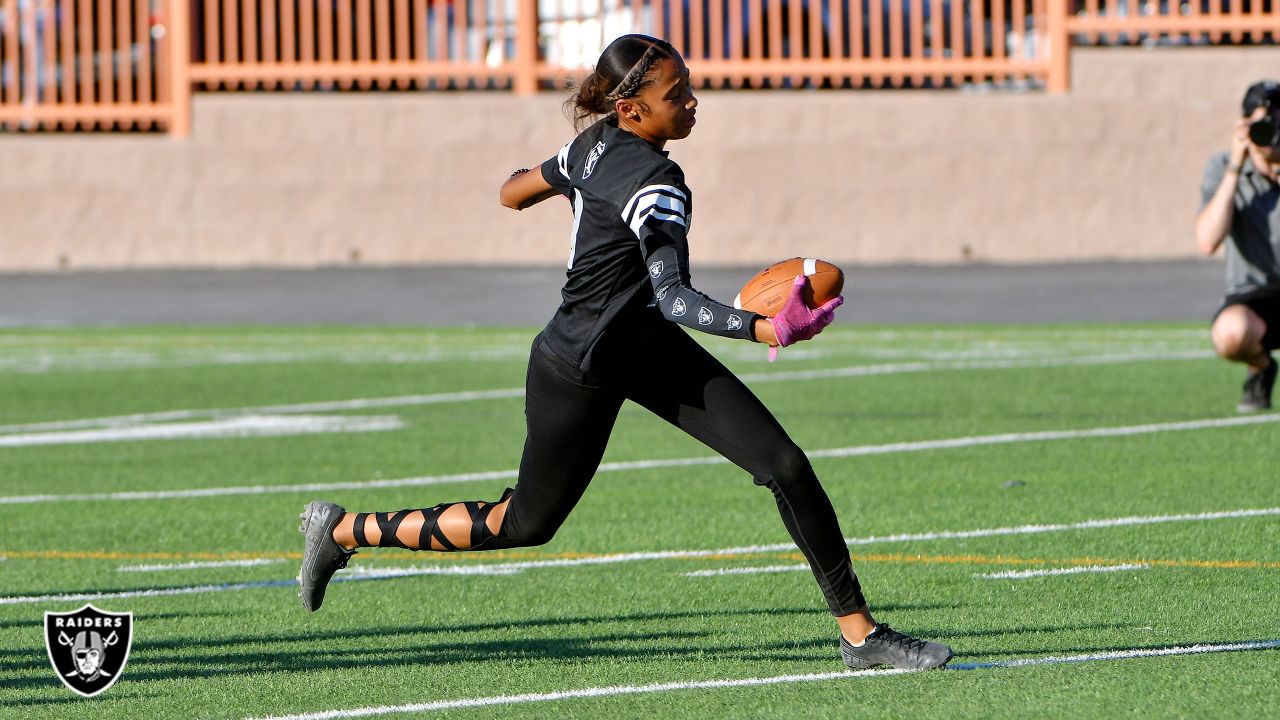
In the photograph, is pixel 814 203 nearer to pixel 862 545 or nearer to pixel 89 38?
pixel 89 38

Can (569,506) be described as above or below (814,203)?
above

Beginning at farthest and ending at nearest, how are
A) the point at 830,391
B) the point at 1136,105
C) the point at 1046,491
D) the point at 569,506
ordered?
the point at 1136,105 → the point at 830,391 → the point at 1046,491 → the point at 569,506

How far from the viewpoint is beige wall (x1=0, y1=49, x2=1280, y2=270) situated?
83.6 feet

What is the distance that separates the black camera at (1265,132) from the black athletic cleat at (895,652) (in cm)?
668

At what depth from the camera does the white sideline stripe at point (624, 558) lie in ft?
26.8

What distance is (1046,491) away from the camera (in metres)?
10.2

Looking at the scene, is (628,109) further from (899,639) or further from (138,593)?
(138,593)

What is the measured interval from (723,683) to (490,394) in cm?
930

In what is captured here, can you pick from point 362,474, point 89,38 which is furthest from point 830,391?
point 89,38

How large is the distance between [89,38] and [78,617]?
22411 millimetres

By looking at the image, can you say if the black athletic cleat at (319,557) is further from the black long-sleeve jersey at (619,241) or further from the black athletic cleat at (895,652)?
the black athletic cleat at (895,652)

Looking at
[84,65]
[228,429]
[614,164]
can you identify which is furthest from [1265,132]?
[84,65]

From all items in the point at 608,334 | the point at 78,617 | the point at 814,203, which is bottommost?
the point at 814,203

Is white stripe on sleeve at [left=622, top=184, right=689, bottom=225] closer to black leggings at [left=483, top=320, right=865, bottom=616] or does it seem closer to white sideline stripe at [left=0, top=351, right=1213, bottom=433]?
black leggings at [left=483, top=320, right=865, bottom=616]
